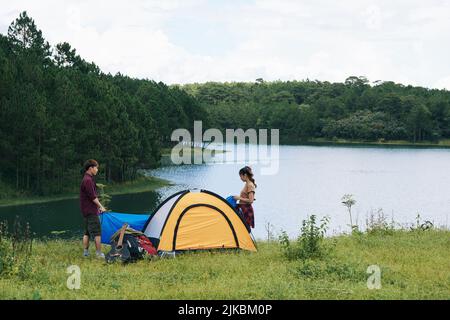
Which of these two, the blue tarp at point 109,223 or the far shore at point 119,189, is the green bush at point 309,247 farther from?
the far shore at point 119,189

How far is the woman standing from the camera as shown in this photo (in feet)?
42.9

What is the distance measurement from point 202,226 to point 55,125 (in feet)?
116

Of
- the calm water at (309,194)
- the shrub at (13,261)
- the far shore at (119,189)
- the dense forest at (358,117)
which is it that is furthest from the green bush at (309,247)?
the dense forest at (358,117)

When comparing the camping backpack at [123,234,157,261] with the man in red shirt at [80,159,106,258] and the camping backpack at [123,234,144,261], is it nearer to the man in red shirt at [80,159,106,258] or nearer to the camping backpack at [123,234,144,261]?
the camping backpack at [123,234,144,261]

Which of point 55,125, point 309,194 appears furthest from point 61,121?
point 309,194

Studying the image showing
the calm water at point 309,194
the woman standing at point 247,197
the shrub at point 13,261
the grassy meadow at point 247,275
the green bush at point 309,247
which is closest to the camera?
the grassy meadow at point 247,275

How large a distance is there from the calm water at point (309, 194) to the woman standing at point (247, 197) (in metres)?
8.63

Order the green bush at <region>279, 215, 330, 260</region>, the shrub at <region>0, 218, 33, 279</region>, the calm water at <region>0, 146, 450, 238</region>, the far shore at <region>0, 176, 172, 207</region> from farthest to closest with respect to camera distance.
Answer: the far shore at <region>0, 176, 172, 207</region> → the calm water at <region>0, 146, 450, 238</region> → the green bush at <region>279, 215, 330, 260</region> → the shrub at <region>0, 218, 33, 279</region>

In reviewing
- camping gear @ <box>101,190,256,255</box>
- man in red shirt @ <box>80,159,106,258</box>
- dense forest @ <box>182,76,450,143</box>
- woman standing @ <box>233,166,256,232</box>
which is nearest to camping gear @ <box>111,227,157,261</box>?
camping gear @ <box>101,190,256,255</box>

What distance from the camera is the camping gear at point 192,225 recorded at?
1259 centimetres

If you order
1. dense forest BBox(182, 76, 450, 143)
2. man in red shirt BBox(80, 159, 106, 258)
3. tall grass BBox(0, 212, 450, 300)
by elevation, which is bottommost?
tall grass BBox(0, 212, 450, 300)

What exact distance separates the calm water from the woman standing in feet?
28.3

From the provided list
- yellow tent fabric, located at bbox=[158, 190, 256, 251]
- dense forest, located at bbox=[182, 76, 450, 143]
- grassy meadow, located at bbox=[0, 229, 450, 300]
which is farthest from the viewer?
dense forest, located at bbox=[182, 76, 450, 143]
